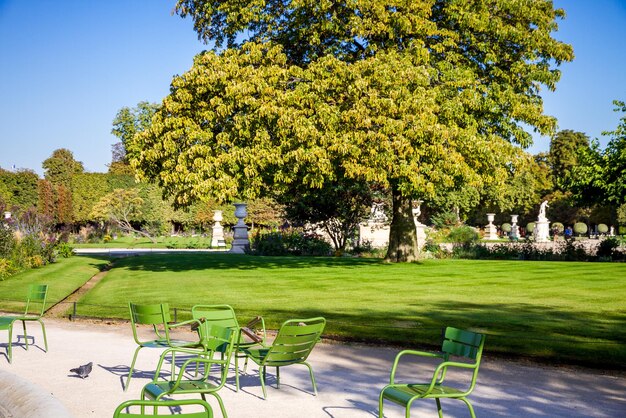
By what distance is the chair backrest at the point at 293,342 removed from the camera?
7.30 meters

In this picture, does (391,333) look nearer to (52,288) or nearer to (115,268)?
(52,288)

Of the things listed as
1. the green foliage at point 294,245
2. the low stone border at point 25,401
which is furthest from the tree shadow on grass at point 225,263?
the low stone border at point 25,401

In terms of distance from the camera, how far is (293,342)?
7410mm

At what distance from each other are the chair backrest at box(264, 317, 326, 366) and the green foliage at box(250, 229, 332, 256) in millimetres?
26846

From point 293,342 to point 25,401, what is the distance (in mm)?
2599

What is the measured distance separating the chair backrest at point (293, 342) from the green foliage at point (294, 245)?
2685cm

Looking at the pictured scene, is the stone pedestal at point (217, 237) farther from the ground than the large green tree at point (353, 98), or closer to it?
Answer: closer to it

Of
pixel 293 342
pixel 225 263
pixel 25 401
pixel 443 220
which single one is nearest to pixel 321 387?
pixel 293 342

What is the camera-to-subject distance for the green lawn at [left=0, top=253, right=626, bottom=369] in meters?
11.4

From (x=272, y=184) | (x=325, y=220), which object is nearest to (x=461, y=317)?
(x=272, y=184)

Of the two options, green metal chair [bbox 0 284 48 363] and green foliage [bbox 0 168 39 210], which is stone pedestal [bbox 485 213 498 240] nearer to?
green foliage [bbox 0 168 39 210]

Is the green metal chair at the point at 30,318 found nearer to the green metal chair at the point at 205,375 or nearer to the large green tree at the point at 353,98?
the green metal chair at the point at 205,375

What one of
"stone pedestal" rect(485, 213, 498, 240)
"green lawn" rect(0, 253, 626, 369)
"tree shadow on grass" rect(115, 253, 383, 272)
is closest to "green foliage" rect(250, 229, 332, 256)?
"tree shadow on grass" rect(115, 253, 383, 272)

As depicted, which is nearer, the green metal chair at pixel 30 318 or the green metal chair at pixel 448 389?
the green metal chair at pixel 448 389
